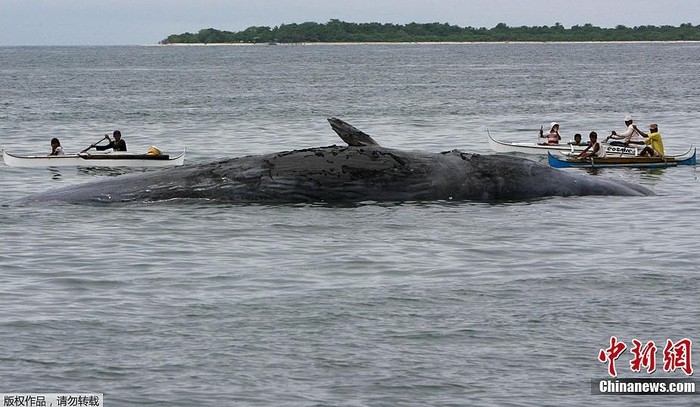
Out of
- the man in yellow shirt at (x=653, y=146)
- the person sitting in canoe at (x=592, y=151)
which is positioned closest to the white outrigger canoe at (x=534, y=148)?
the person sitting in canoe at (x=592, y=151)

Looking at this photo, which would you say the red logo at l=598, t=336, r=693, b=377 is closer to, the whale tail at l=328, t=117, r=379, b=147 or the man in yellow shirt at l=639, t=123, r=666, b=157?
the whale tail at l=328, t=117, r=379, b=147

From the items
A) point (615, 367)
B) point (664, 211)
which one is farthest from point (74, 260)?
point (664, 211)

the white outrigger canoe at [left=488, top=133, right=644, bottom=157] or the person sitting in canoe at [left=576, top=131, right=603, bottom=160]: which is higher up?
the person sitting in canoe at [left=576, top=131, right=603, bottom=160]

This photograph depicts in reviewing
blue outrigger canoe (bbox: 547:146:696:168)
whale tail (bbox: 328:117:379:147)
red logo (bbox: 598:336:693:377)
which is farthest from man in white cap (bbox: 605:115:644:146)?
red logo (bbox: 598:336:693:377)

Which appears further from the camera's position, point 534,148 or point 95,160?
point 534,148

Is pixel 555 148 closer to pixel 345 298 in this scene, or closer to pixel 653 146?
pixel 653 146

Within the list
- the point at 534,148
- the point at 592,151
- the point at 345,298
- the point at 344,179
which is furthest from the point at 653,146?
the point at 345,298

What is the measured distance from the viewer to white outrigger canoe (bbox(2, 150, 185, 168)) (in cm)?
3334

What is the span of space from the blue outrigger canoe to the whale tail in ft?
41.4

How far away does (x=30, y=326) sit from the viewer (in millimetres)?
12719

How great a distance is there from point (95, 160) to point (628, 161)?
14780mm

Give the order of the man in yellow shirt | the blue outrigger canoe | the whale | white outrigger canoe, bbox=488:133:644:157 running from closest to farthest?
1. the whale
2. the blue outrigger canoe
3. the man in yellow shirt
4. white outrigger canoe, bbox=488:133:644:157

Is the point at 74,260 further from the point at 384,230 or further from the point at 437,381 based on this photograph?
the point at 437,381

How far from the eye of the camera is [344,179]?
19.4 m
